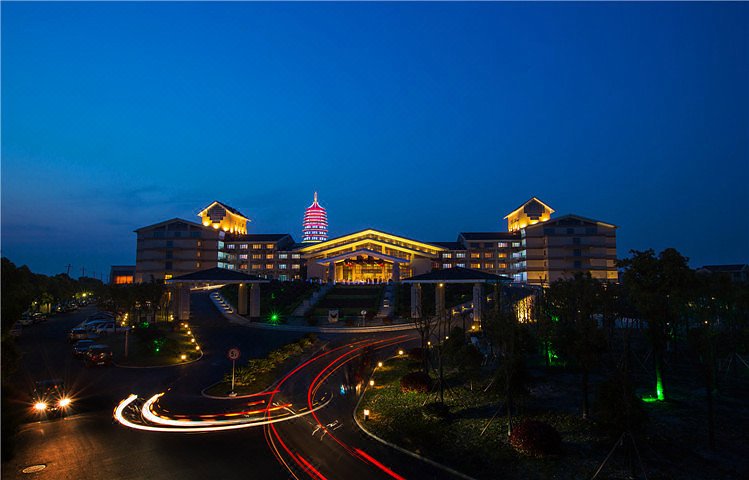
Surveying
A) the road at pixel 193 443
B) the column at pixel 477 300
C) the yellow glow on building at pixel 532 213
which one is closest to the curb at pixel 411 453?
the road at pixel 193 443

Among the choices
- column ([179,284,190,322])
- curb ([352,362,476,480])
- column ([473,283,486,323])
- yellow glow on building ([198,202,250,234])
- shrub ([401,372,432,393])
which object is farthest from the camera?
yellow glow on building ([198,202,250,234])

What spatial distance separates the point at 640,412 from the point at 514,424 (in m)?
4.52

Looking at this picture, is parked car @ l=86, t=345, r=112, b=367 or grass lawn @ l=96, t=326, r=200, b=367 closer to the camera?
parked car @ l=86, t=345, r=112, b=367

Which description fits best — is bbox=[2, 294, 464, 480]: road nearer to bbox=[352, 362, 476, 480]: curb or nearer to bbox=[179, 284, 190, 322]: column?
bbox=[352, 362, 476, 480]: curb

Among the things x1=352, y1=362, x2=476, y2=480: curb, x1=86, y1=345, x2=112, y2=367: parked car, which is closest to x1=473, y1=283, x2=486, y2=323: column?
x1=352, y1=362, x2=476, y2=480: curb

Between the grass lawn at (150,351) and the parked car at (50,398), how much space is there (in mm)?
7601

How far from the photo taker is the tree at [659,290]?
18.1 m

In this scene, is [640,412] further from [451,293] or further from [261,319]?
[451,293]

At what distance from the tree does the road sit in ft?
39.2

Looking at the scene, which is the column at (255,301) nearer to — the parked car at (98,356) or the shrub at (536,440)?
the parked car at (98,356)

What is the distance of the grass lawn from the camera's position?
29.6 metres

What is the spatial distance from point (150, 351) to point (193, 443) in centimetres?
1871

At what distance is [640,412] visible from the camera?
1336cm

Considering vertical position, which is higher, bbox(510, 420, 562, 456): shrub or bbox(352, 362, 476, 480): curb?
bbox(510, 420, 562, 456): shrub
